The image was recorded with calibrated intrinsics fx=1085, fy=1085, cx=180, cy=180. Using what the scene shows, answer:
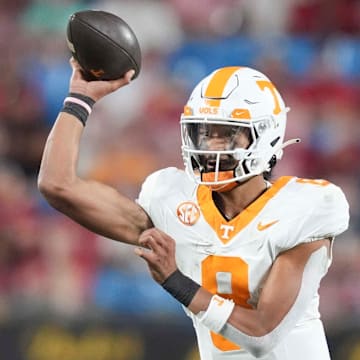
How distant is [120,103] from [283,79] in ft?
2.94

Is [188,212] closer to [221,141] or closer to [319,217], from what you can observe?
[221,141]

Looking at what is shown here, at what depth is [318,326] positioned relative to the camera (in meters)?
2.88

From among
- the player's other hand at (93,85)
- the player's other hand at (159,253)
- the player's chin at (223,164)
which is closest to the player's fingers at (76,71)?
the player's other hand at (93,85)

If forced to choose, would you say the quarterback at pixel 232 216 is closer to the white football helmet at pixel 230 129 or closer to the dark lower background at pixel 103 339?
the white football helmet at pixel 230 129

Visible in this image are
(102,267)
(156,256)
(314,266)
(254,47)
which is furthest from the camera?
(254,47)

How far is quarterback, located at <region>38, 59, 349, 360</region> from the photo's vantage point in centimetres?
269

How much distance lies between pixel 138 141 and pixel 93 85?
9.27 ft

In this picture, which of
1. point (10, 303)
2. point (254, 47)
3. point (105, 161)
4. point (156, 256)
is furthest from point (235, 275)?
point (254, 47)

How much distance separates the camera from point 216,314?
2639mm

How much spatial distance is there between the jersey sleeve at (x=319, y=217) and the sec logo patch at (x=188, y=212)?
10.7 inches

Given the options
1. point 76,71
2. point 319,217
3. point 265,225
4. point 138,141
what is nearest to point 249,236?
point 265,225

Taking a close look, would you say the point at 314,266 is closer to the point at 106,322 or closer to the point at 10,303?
the point at 106,322

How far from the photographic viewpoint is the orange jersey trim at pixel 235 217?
2818 mm

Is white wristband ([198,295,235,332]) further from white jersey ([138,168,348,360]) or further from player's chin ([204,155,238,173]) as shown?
player's chin ([204,155,238,173])
